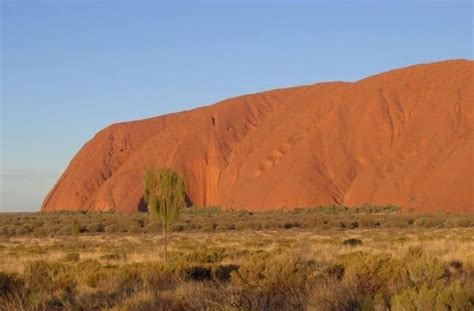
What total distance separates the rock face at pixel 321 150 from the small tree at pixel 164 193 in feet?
124

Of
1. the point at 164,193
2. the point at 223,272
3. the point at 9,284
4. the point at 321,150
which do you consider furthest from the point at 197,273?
the point at 321,150

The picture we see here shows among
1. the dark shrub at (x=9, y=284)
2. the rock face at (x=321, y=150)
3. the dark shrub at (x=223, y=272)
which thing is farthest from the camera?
the rock face at (x=321, y=150)

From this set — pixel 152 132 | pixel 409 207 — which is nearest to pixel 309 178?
pixel 409 207

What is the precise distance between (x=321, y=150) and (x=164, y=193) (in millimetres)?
58419

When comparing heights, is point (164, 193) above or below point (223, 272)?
above

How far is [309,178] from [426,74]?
705 inches

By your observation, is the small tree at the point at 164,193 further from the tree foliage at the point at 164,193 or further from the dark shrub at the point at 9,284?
the dark shrub at the point at 9,284

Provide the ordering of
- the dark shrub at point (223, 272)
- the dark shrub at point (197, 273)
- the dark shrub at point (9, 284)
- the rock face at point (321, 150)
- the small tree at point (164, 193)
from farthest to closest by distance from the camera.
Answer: the rock face at point (321, 150) → the small tree at point (164, 193) → the dark shrub at point (223, 272) → the dark shrub at point (197, 273) → the dark shrub at point (9, 284)

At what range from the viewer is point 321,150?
78375 mm

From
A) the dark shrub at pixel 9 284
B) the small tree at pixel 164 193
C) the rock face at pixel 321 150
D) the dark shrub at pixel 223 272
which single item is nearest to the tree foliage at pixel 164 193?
the small tree at pixel 164 193

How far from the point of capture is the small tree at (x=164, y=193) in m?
21.0

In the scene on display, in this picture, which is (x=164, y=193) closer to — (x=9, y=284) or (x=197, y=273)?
(x=197, y=273)

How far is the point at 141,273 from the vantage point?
14.5 m

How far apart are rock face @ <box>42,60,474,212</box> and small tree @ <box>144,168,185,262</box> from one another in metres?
37.7
